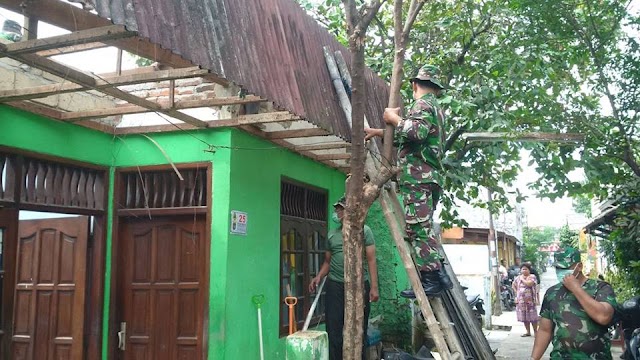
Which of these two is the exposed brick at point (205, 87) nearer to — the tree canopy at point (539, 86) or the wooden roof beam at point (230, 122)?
the wooden roof beam at point (230, 122)

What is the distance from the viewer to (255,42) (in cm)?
419

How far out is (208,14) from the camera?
12.0 ft

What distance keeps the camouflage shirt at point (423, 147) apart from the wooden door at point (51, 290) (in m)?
3.65

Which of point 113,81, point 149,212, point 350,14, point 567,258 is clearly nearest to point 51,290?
point 149,212

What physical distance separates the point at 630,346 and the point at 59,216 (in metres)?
6.43

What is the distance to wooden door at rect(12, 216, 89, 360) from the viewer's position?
5.84 meters

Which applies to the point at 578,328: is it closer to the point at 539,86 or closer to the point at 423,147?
the point at 423,147

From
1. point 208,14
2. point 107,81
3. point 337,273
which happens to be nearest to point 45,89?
point 107,81

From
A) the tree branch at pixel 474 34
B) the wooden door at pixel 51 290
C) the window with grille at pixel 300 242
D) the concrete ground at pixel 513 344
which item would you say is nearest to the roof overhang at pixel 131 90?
the window with grille at pixel 300 242

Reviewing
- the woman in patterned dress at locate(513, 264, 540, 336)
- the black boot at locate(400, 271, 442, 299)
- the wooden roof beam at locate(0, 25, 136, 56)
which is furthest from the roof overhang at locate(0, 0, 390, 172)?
the woman in patterned dress at locate(513, 264, 540, 336)

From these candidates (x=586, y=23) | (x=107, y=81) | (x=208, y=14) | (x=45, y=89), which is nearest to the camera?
(x=208, y=14)

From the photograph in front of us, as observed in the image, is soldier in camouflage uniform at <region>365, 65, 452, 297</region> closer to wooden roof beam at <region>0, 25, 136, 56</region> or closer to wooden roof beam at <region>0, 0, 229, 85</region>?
wooden roof beam at <region>0, 0, 229, 85</region>

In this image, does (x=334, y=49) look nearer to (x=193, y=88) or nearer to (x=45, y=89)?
(x=193, y=88)

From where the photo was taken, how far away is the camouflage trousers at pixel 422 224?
387cm
